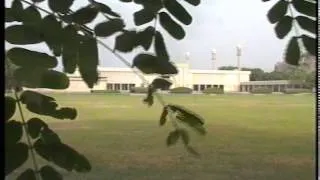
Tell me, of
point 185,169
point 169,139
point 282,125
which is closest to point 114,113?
point 282,125

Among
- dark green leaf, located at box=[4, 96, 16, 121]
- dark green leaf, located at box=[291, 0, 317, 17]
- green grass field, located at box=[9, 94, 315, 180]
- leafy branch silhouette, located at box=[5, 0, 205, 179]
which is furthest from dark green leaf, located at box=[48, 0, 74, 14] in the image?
green grass field, located at box=[9, 94, 315, 180]

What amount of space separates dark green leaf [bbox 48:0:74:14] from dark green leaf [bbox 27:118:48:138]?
4.9 inches

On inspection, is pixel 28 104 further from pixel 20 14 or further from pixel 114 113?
pixel 114 113

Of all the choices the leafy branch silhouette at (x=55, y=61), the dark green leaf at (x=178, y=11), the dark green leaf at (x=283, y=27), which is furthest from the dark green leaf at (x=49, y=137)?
the dark green leaf at (x=283, y=27)

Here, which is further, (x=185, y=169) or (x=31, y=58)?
(x=185, y=169)

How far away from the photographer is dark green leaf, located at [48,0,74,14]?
598mm

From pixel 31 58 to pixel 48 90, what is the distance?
45 mm

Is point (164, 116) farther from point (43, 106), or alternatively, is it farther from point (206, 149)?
point (206, 149)

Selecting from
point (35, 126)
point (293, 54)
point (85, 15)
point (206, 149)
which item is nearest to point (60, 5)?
point (85, 15)

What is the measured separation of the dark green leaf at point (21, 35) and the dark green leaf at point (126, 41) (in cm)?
9

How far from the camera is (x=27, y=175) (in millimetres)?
572

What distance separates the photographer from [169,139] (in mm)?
735

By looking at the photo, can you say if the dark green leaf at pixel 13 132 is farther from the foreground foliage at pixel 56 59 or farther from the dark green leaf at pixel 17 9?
the dark green leaf at pixel 17 9

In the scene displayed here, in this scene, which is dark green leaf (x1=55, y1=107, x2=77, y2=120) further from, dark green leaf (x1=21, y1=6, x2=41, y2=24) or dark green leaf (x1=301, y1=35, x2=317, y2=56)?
dark green leaf (x1=301, y1=35, x2=317, y2=56)
